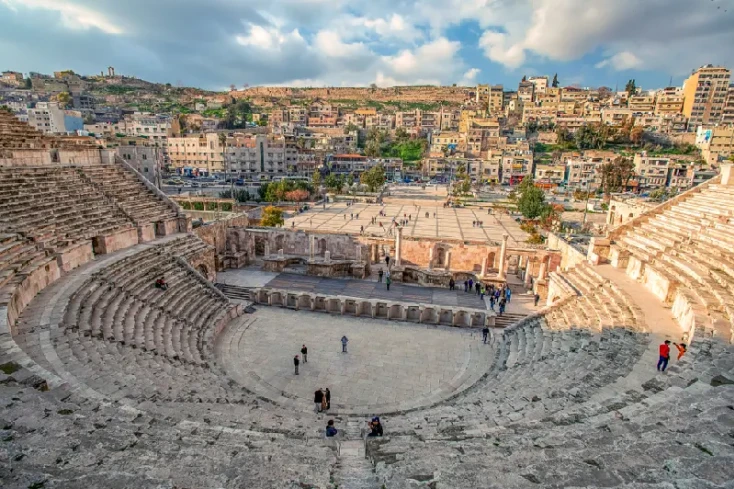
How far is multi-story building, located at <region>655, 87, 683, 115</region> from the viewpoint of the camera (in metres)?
117

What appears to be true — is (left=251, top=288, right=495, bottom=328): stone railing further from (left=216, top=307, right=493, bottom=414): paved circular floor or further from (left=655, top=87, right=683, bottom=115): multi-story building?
(left=655, top=87, right=683, bottom=115): multi-story building

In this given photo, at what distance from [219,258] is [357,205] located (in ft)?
126

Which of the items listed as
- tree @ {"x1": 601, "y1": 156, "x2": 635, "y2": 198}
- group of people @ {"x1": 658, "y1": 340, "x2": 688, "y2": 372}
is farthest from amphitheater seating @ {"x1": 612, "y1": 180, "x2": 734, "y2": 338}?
tree @ {"x1": 601, "y1": 156, "x2": 635, "y2": 198}

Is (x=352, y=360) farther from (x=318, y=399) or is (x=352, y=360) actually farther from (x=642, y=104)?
(x=642, y=104)

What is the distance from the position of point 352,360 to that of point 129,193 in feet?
63.6

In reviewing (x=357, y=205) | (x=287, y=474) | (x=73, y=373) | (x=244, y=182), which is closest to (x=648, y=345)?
(x=287, y=474)

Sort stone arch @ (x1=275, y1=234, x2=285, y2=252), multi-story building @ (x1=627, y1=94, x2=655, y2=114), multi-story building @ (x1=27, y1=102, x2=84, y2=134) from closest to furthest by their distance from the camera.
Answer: stone arch @ (x1=275, y1=234, x2=285, y2=252), multi-story building @ (x1=27, y1=102, x2=84, y2=134), multi-story building @ (x1=627, y1=94, x2=655, y2=114)

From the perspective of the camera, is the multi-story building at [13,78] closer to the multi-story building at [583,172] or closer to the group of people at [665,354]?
the multi-story building at [583,172]

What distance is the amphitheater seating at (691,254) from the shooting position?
543 inches

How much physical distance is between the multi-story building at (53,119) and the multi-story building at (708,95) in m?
152

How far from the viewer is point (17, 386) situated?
806 cm

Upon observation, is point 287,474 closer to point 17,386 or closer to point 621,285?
point 17,386

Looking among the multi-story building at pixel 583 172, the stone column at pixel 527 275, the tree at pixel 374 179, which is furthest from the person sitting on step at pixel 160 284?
the multi-story building at pixel 583 172

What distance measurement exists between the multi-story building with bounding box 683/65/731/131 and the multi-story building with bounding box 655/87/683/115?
5.85 metres
